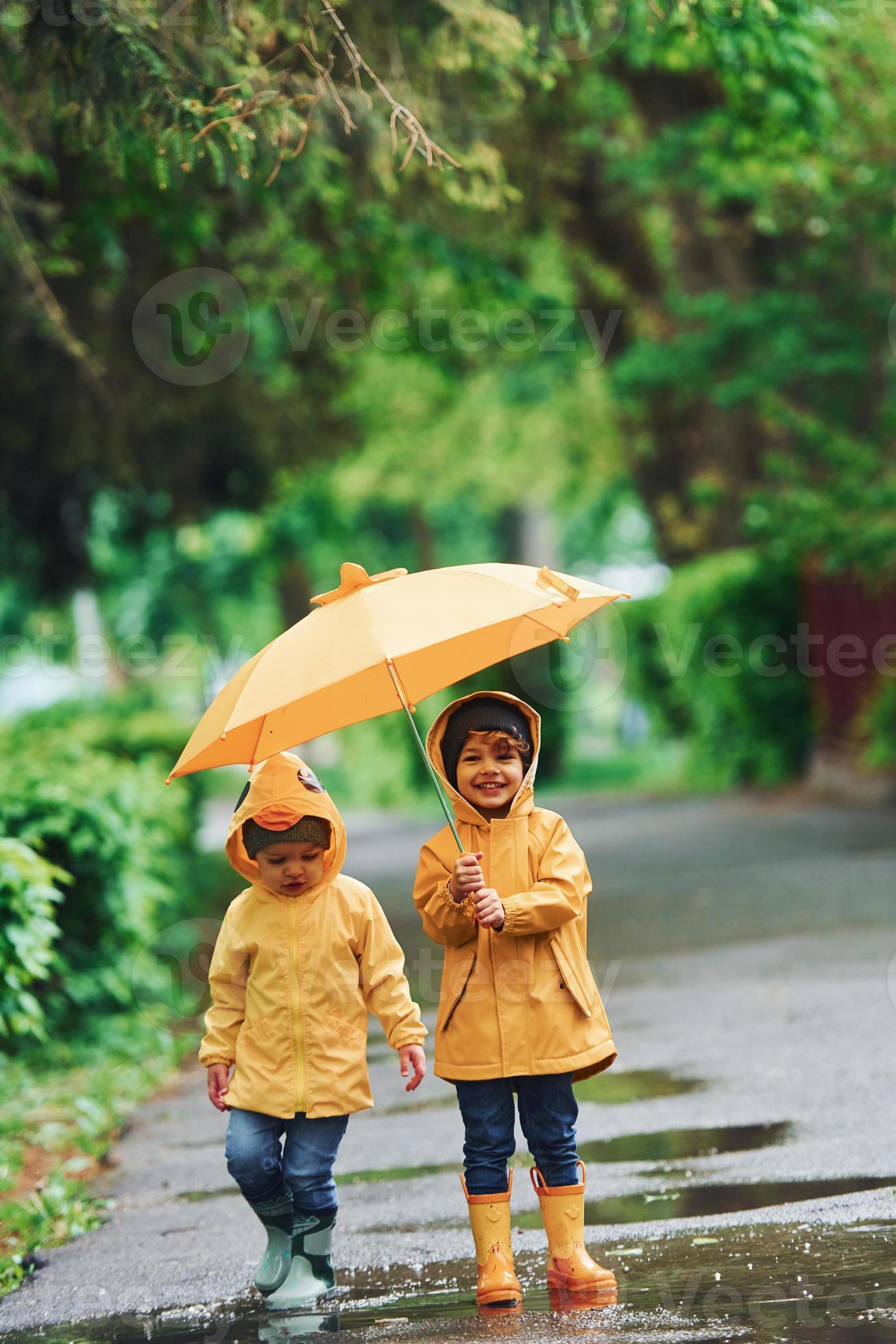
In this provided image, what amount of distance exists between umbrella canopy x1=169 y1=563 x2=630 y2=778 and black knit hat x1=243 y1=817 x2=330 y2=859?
0.21 meters

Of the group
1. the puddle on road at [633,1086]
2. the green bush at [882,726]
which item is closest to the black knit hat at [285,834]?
the puddle on road at [633,1086]

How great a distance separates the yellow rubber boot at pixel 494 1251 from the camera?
407cm

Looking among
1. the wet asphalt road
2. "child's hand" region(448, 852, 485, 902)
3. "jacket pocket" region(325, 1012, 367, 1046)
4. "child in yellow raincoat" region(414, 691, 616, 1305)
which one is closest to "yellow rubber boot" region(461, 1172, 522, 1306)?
"child in yellow raincoat" region(414, 691, 616, 1305)

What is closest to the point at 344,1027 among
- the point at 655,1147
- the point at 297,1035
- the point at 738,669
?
the point at 297,1035

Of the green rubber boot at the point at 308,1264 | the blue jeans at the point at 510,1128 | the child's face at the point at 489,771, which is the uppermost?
the child's face at the point at 489,771

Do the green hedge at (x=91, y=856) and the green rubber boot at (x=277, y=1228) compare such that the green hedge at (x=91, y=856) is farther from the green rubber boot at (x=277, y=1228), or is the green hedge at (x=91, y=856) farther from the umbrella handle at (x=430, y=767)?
the umbrella handle at (x=430, y=767)

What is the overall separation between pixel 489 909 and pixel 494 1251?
0.87 metres

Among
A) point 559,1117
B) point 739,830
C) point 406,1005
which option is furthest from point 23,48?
point 739,830

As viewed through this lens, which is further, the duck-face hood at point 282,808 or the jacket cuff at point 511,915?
the duck-face hood at point 282,808

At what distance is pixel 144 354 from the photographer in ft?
46.5

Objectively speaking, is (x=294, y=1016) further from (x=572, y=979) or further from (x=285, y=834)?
(x=572, y=979)

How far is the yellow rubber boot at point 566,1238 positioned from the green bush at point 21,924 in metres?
2.08

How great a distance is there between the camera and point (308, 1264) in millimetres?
4367

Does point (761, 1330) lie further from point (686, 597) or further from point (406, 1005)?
point (686, 597)
